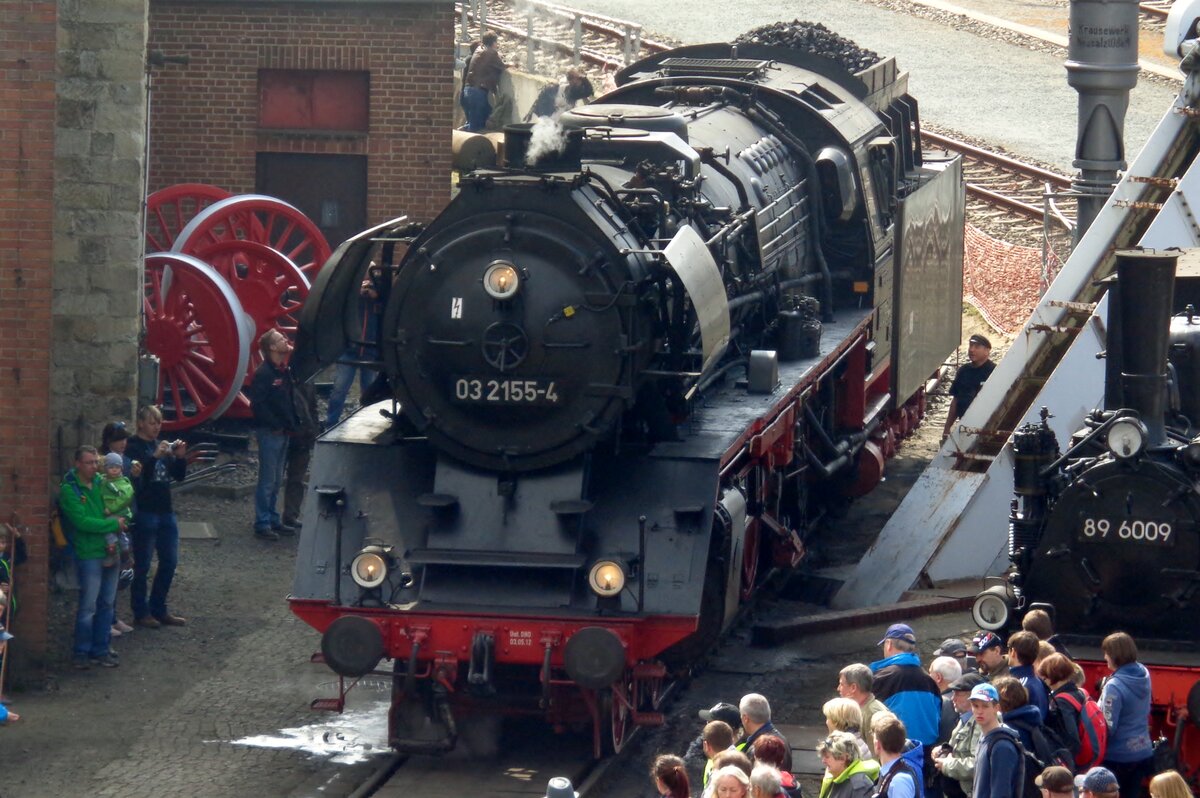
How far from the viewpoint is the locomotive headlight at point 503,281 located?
33.5 feet

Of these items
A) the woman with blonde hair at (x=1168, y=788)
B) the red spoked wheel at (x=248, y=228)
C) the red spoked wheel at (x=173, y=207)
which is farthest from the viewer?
the red spoked wheel at (x=173, y=207)

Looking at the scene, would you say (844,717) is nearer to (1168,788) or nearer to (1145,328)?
(1168,788)

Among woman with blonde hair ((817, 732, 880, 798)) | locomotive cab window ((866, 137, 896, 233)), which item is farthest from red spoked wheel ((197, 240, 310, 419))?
woman with blonde hair ((817, 732, 880, 798))

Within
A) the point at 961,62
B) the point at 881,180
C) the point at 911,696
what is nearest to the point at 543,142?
the point at 911,696

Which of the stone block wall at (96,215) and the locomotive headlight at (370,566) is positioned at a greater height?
the stone block wall at (96,215)

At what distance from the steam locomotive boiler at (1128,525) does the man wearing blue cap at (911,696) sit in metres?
1.04

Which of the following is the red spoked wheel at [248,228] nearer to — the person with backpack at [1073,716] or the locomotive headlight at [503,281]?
the locomotive headlight at [503,281]

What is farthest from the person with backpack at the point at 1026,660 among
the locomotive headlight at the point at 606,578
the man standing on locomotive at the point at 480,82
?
the man standing on locomotive at the point at 480,82

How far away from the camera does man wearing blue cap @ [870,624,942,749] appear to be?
28.1ft

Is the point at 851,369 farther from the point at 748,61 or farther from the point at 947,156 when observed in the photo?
the point at 947,156

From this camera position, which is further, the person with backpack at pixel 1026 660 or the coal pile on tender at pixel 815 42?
the coal pile on tender at pixel 815 42

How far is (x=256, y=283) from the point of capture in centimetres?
1759

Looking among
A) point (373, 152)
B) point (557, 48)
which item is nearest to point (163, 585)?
point (373, 152)

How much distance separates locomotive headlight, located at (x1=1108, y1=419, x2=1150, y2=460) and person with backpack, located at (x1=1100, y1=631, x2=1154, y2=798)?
3.50 ft
